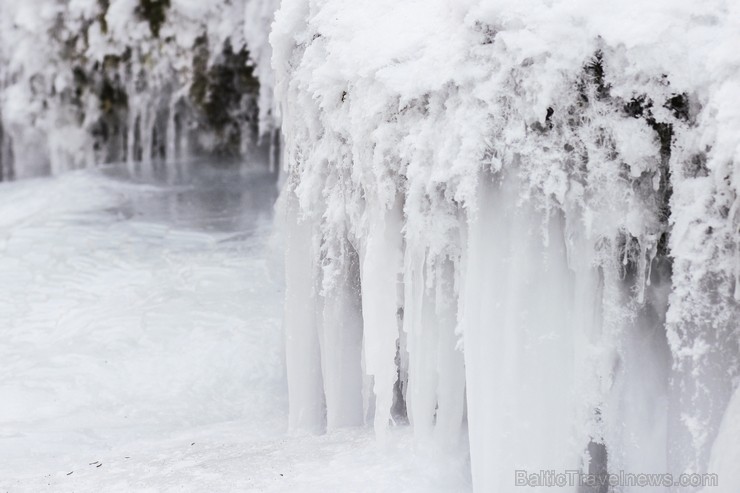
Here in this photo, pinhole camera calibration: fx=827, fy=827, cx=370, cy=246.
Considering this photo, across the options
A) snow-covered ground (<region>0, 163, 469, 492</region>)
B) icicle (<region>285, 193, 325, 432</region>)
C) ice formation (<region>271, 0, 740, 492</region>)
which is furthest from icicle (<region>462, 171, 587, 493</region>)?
icicle (<region>285, 193, 325, 432</region>)

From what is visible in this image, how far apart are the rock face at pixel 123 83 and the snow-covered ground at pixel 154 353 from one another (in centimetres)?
52

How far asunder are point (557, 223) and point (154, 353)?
2.69 metres

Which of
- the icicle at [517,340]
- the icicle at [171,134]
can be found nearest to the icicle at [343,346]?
the icicle at [517,340]

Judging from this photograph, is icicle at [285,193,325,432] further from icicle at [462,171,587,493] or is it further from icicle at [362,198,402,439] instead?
icicle at [462,171,587,493]

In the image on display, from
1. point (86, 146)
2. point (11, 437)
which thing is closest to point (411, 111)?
point (11, 437)

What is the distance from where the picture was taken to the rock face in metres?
6.57

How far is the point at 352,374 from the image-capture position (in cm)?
289

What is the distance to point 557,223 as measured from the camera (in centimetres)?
206

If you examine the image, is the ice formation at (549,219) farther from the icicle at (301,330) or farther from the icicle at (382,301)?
the icicle at (301,330)

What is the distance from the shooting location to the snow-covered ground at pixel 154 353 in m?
2.52

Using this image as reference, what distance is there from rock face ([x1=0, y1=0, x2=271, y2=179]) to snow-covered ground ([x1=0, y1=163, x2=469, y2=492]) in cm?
52

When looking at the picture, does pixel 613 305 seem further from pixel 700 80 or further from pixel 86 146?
pixel 86 146

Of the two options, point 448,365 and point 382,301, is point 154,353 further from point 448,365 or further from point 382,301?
point 448,365

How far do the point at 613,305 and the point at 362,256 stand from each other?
836 millimetres
